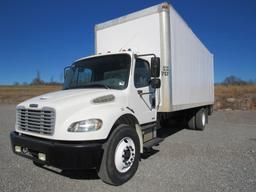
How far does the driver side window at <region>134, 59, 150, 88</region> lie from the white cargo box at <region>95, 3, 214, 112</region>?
53cm

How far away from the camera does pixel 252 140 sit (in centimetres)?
739

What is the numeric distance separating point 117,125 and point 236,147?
14.6 ft

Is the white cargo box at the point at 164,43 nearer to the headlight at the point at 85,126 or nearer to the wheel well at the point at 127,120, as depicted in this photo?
the wheel well at the point at 127,120

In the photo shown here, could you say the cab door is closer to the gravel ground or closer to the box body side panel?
the box body side panel

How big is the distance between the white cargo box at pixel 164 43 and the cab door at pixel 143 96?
410 millimetres

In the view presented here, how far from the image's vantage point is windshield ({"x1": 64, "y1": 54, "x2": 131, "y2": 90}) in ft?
14.5

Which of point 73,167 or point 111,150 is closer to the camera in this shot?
point 73,167

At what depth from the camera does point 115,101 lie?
3.93 metres

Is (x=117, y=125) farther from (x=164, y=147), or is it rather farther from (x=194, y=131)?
(x=194, y=131)

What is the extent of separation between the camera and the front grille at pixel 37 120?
3.40 metres

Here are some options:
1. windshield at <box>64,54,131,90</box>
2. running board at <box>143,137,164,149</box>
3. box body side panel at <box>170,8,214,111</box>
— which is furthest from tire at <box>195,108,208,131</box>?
windshield at <box>64,54,131,90</box>

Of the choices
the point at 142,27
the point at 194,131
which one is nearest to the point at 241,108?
the point at 194,131

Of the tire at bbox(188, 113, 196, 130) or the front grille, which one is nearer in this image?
the front grille

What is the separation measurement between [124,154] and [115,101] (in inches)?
39.6
